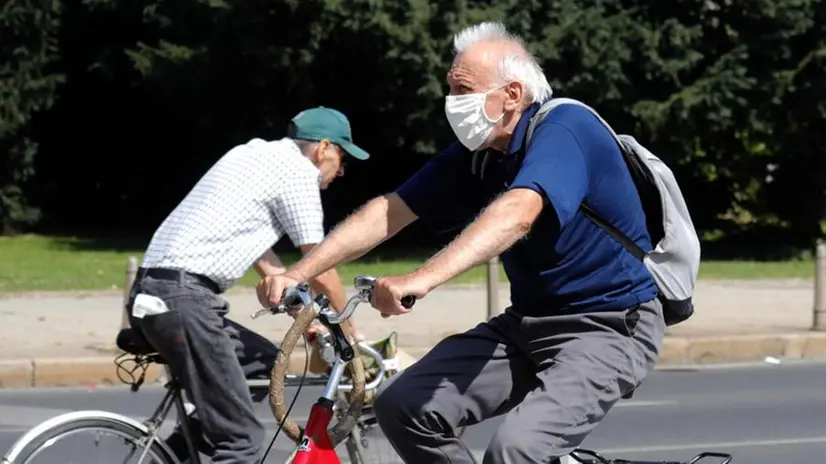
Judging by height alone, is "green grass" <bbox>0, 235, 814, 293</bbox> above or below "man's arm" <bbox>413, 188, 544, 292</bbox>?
below

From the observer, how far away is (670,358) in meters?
11.8

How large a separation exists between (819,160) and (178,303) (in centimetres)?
1850

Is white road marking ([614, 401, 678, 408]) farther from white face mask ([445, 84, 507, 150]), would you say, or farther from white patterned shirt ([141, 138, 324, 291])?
white face mask ([445, 84, 507, 150])

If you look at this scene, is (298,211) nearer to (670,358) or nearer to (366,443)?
Answer: (366,443)

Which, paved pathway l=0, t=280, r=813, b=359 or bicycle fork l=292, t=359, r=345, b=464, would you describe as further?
paved pathway l=0, t=280, r=813, b=359

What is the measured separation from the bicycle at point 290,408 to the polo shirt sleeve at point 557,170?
1.68ft

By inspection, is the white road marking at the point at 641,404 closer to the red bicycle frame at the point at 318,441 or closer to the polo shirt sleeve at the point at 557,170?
the red bicycle frame at the point at 318,441

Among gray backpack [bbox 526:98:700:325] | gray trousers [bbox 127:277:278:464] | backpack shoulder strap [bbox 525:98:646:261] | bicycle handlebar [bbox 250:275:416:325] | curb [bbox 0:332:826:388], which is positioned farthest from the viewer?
curb [bbox 0:332:826:388]

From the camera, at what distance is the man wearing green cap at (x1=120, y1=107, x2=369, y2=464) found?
5051mm

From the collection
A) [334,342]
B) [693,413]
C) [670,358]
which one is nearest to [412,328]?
[670,358]

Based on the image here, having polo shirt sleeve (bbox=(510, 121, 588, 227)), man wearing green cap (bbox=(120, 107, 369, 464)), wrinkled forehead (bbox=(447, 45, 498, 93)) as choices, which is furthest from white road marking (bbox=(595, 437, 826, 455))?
polo shirt sleeve (bbox=(510, 121, 588, 227))

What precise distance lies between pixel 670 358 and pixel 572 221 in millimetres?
8052

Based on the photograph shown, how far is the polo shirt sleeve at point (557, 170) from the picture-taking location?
12.0ft

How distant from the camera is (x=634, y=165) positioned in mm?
4145
